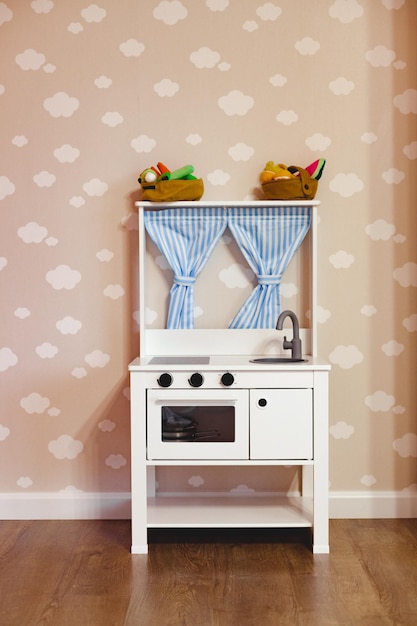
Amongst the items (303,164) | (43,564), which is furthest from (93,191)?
(43,564)

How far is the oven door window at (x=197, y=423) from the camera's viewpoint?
2.58 metres

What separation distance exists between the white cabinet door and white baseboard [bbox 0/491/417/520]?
0.57m

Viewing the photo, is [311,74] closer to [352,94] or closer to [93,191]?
[352,94]

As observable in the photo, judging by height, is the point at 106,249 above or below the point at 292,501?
above

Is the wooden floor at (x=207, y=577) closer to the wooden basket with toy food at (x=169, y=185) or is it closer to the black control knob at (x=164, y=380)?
the black control knob at (x=164, y=380)

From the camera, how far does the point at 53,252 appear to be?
9.77ft

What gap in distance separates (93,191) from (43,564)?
1534 mm

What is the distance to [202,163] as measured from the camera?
2955mm

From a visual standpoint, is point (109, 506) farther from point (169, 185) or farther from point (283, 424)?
point (169, 185)

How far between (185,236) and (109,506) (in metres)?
1.23

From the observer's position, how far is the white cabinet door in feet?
8.42

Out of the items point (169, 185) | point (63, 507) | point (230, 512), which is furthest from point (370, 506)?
point (169, 185)

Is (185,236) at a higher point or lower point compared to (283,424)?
higher


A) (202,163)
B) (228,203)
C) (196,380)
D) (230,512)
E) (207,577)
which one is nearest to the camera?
(207,577)
